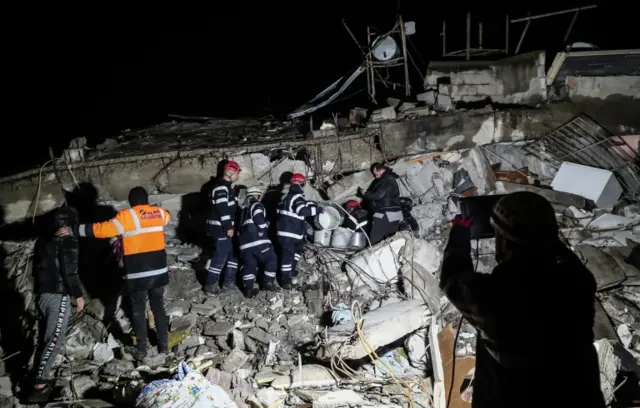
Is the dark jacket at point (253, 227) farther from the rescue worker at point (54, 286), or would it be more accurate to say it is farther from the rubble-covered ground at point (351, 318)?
the rescue worker at point (54, 286)

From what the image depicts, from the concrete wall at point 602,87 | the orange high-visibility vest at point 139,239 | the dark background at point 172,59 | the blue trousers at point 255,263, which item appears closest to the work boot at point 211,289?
the blue trousers at point 255,263

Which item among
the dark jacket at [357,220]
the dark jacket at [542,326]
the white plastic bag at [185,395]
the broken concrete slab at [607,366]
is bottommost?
the broken concrete slab at [607,366]

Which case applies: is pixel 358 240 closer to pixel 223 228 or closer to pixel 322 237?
pixel 322 237

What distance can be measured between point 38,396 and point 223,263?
296 centimetres

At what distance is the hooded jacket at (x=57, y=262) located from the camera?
512 centimetres

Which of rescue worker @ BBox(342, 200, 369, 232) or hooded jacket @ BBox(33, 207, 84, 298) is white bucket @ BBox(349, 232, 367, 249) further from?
hooded jacket @ BBox(33, 207, 84, 298)

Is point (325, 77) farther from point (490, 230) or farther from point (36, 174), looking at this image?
point (490, 230)

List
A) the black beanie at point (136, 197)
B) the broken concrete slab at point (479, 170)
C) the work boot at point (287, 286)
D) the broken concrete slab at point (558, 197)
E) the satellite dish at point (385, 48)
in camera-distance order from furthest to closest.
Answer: the satellite dish at point (385, 48)
the broken concrete slab at point (479, 170)
the broken concrete slab at point (558, 197)
the work boot at point (287, 286)
the black beanie at point (136, 197)

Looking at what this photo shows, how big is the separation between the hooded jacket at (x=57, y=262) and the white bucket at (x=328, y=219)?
3930mm

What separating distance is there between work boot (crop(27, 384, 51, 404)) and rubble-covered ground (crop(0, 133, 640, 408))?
0.67 ft

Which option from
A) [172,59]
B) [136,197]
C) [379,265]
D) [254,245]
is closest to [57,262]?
[136,197]

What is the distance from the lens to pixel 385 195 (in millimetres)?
7723

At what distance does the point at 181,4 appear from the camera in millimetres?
22625

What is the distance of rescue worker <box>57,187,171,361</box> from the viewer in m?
5.15
